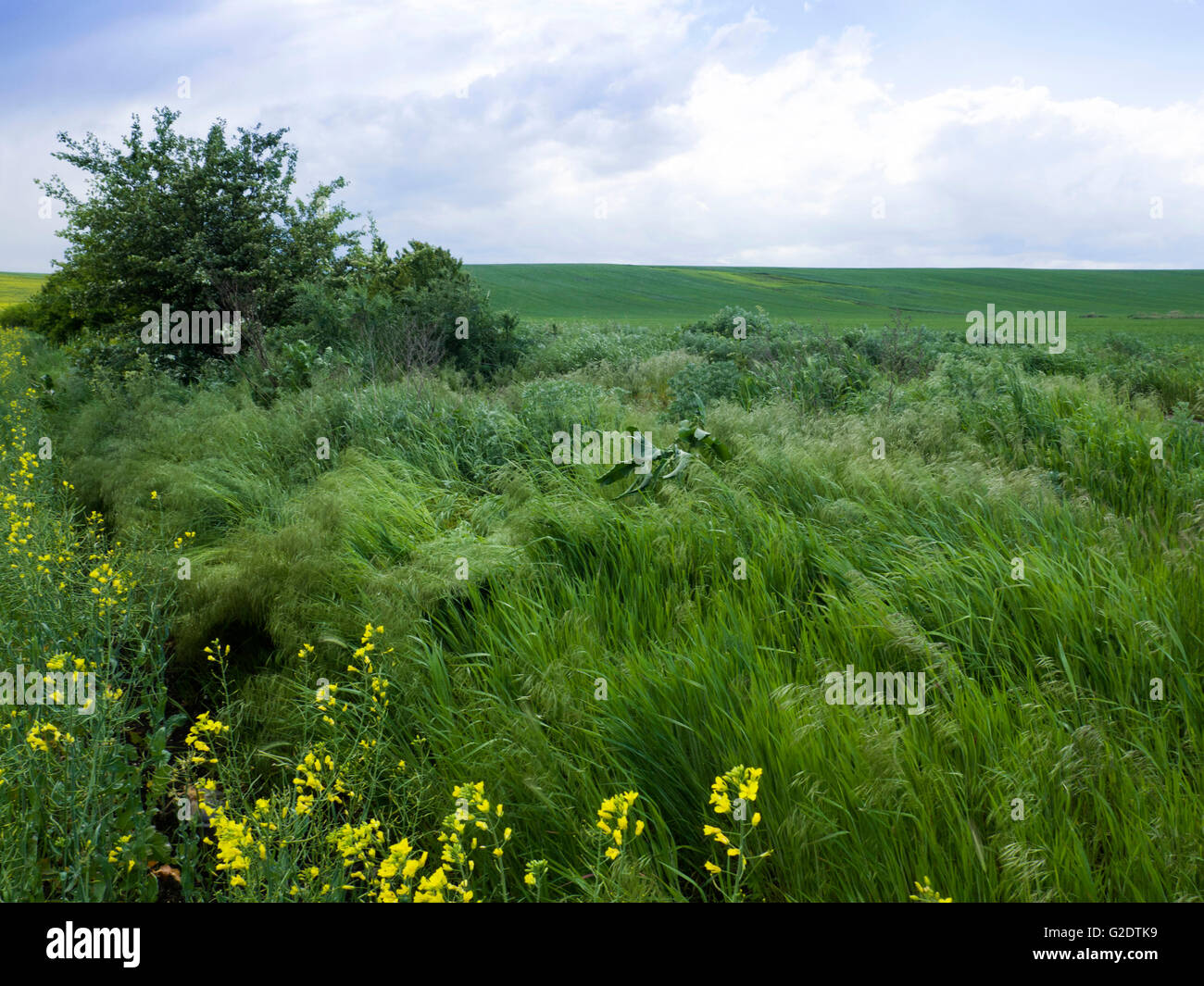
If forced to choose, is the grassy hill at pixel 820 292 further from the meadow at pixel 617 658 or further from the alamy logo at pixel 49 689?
the alamy logo at pixel 49 689

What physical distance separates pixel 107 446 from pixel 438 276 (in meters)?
9.28

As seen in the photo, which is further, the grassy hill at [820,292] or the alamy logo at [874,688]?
the grassy hill at [820,292]

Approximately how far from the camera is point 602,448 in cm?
664

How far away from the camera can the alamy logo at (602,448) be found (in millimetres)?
5984

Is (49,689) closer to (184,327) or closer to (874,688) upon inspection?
(874,688)

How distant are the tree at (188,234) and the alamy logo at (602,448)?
9.05m

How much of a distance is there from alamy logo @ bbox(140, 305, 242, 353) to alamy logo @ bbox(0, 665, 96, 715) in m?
11.2

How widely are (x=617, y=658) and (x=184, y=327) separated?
1411 centimetres

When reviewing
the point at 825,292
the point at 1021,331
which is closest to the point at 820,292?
the point at 825,292

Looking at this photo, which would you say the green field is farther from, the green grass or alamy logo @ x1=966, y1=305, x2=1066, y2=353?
the green grass

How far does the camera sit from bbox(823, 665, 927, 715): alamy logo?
10.2 feet

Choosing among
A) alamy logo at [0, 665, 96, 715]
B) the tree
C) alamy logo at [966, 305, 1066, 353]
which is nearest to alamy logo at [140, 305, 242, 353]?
the tree

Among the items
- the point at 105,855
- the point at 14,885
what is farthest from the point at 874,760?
the point at 14,885

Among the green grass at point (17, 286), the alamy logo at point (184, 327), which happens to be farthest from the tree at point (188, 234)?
the green grass at point (17, 286)
